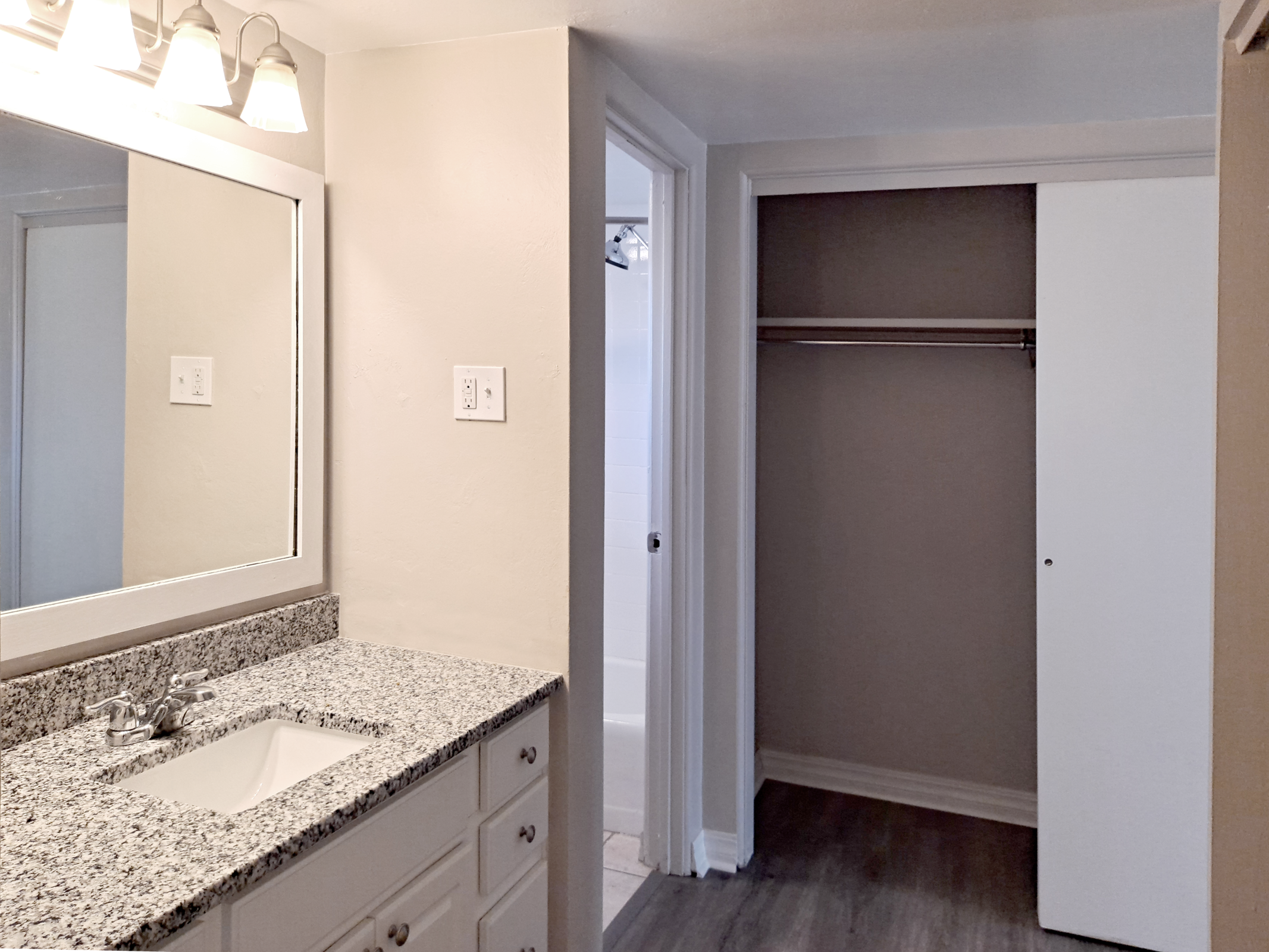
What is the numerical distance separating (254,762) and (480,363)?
857mm

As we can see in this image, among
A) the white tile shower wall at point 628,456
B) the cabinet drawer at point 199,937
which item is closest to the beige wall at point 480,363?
the cabinet drawer at point 199,937

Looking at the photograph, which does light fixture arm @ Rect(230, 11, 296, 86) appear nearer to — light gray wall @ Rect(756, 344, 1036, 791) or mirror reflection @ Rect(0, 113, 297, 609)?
mirror reflection @ Rect(0, 113, 297, 609)

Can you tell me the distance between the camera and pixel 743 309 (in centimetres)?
276

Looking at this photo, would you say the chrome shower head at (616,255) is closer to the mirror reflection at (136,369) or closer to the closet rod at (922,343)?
the closet rod at (922,343)

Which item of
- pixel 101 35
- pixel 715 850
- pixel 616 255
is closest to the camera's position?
pixel 101 35

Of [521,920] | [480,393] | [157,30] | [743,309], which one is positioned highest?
[157,30]

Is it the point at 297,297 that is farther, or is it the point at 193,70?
the point at 297,297

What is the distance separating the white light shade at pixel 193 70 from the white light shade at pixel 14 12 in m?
0.21

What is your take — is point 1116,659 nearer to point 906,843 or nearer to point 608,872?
point 906,843

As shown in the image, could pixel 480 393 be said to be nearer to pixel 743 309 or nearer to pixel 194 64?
pixel 194 64

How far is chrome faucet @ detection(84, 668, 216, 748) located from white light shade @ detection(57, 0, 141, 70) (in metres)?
0.97

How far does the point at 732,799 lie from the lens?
2857 mm

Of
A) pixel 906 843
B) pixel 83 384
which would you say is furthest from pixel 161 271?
pixel 906 843

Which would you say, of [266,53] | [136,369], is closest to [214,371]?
[136,369]
